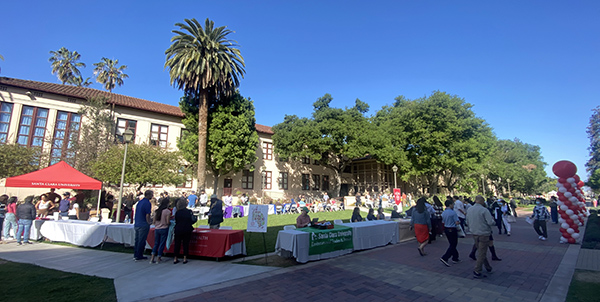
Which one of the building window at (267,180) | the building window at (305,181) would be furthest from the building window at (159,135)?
the building window at (305,181)

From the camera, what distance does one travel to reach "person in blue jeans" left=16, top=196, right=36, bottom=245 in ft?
31.4

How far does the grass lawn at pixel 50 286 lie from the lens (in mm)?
4871

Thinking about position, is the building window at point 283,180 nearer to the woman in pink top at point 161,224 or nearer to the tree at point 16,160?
the tree at point 16,160

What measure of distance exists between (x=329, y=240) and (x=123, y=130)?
25995mm

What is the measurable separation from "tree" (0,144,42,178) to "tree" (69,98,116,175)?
2437 millimetres

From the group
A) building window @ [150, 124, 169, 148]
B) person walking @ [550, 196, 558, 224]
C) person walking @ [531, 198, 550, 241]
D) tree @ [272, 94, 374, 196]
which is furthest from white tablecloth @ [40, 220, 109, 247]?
tree @ [272, 94, 374, 196]

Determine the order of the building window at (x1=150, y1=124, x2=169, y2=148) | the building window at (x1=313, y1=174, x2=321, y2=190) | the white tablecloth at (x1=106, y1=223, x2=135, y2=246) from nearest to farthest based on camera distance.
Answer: the white tablecloth at (x1=106, y1=223, x2=135, y2=246) → the building window at (x1=150, y1=124, x2=169, y2=148) → the building window at (x1=313, y1=174, x2=321, y2=190)

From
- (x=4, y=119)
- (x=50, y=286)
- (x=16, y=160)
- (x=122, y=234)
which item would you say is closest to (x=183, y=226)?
(x=50, y=286)

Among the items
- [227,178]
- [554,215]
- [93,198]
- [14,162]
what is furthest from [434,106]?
[14,162]

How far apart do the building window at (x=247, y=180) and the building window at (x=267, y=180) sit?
1.60m

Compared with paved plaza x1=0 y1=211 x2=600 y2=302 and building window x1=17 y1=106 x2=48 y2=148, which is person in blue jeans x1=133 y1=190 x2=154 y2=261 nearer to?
paved plaza x1=0 y1=211 x2=600 y2=302

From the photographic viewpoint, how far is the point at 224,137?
87.9 feet

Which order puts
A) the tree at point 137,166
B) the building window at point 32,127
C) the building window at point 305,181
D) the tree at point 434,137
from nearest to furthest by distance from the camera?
the tree at point 137,166, the building window at point 32,127, the tree at point 434,137, the building window at point 305,181

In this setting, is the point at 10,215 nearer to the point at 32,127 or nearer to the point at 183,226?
the point at 183,226
